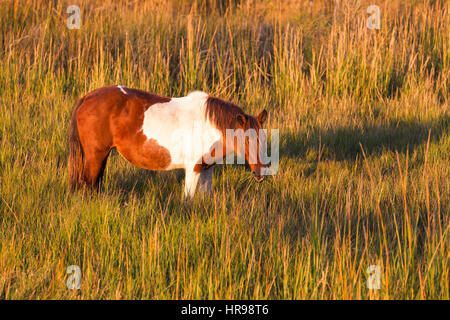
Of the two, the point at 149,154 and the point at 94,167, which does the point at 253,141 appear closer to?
the point at 149,154

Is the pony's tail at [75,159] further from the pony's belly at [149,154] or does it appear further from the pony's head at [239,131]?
the pony's head at [239,131]

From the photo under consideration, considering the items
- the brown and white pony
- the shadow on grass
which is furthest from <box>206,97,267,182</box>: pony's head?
the shadow on grass

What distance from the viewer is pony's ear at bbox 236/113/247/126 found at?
3449 millimetres

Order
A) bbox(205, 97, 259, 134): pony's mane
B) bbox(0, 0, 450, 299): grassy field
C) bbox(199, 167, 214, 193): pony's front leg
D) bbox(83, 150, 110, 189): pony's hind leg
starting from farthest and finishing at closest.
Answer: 1. bbox(199, 167, 214, 193): pony's front leg
2. bbox(83, 150, 110, 189): pony's hind leg
3. bbox(205, 97, 259, 134): pony's mane
4. bbox(0, 0, 450, 299): grassy field

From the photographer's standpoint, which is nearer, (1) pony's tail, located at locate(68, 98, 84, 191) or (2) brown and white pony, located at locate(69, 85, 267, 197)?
(2) brown and white pony, located at locate(69, 85, 267, 197)

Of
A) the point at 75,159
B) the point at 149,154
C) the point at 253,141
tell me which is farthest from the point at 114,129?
the point at 253,141

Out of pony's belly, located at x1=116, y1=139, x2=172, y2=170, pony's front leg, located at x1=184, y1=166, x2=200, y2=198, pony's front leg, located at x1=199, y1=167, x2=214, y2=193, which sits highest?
pony's belly, located at x1=116, y1=139, x2=172, y2=170

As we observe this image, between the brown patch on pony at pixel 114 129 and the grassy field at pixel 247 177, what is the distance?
0.23 metres

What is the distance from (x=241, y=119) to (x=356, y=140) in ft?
7.03

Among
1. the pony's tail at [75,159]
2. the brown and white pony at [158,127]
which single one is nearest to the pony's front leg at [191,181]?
the brown and white pony at [158,127]

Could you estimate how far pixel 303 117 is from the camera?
5.64 metres

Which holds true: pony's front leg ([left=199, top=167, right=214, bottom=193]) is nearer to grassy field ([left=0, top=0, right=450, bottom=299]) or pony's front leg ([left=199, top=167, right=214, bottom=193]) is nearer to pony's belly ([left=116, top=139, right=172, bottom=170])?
grassy field ([left=0, top=0, right=450, bottom=299])
